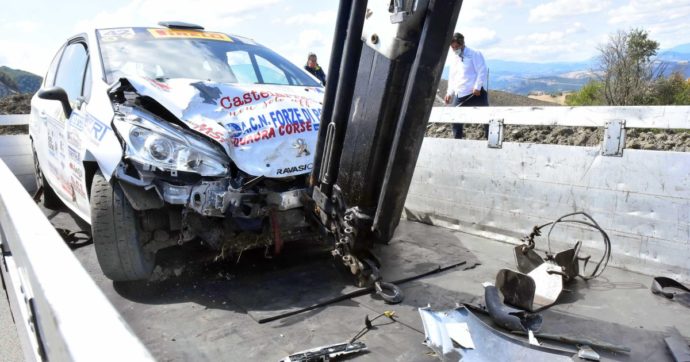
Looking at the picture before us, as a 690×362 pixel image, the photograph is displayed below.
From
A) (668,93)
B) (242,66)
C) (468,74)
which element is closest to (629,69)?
(668,93)

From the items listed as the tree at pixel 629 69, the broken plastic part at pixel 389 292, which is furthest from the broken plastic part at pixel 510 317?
the tree at pixel 629 69

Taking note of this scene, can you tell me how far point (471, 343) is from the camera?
2.75 metres

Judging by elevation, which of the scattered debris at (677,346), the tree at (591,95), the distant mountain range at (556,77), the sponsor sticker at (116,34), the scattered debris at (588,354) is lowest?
the scattered debris at (588,354)

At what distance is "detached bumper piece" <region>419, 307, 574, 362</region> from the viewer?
104 inches

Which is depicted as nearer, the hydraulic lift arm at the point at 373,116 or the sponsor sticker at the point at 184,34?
the hydraulic lift arm at the point at 373,116

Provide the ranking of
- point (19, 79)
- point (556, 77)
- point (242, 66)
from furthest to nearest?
point (556, 77), point (19, 79), point (242, 66)

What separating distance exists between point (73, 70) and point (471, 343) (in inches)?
169

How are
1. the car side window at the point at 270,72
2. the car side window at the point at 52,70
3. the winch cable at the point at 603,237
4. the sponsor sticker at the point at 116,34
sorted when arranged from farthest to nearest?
the car side window at the point at 52,70, the car side window at the point at 270,72, the sponsor sticker at the point at 116,34, the winch cable at the point at 603,237

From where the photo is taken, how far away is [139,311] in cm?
332

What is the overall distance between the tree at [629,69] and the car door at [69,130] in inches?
663

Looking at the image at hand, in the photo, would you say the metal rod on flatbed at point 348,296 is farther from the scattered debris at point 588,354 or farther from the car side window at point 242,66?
the car side window at point 242,66

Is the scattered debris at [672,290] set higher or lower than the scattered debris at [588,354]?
higher

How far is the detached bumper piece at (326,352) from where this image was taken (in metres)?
2.59

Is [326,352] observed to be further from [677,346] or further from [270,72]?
[270,72]
